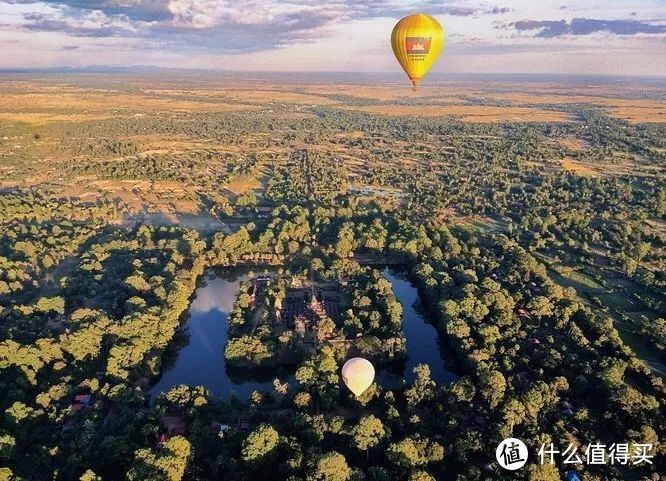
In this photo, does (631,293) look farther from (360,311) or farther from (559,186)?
(559,186)

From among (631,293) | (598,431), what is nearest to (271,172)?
(631,293)

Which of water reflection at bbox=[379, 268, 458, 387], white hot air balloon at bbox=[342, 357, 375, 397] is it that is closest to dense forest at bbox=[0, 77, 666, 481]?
water reflection at bbox=[379, 268, 458, 387]

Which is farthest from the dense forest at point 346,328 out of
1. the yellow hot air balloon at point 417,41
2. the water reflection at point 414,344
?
the yellow hot air balloon at point 417,41

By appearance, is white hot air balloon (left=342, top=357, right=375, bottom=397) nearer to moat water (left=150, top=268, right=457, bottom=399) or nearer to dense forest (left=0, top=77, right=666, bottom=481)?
dense forest (left=0, top=77, right=666, bottom=481)

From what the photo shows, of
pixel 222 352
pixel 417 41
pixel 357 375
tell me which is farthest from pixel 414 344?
pixel 417 41

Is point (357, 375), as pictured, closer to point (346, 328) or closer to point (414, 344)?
point (346, 328)
